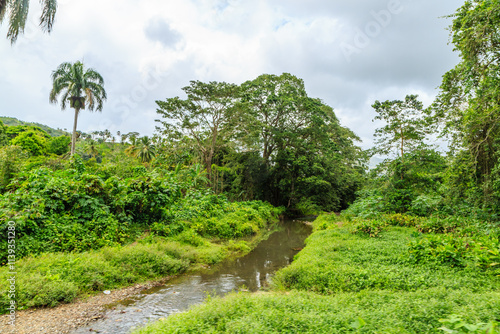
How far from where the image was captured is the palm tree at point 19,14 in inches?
315

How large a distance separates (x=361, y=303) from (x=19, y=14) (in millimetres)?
11801

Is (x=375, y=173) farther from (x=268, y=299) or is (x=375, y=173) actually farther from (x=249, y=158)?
(x=268, y=299)

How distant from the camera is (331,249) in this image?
29.1ft

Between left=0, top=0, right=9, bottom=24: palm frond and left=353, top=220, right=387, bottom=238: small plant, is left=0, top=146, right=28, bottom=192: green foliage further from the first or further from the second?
left=353, top=220, right=387, bottom=238: small plant

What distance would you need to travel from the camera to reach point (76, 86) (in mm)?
27438

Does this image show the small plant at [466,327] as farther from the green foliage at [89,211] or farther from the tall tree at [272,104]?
the tall tree at [272,104]

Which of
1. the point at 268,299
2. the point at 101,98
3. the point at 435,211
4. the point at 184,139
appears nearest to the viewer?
the point at 268,299

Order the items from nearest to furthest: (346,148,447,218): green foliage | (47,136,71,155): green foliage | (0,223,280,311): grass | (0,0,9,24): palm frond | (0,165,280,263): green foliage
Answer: (0,223,280,311): grass
(0,165,280,263): green foliage
(0,0,9,24): palm frond
(346,148,447,218): green foliage
(47,136,71,155): green foliage

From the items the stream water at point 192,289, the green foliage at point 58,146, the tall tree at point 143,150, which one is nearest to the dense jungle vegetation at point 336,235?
the stream water at point 192,289

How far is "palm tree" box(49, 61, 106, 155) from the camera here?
2692 centimetres

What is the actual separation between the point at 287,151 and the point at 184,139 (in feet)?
32.9

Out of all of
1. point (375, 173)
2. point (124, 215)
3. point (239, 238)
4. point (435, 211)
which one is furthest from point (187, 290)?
point (375, 173)

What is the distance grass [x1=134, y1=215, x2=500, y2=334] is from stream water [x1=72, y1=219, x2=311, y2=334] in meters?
1.24

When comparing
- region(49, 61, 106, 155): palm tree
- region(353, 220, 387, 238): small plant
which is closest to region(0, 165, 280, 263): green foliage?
region(353, 220, 387, 238): small plant
